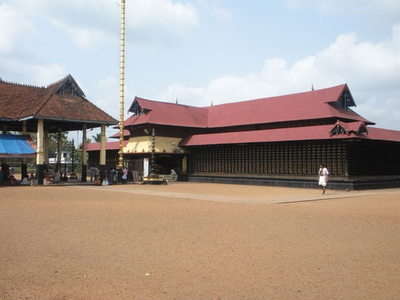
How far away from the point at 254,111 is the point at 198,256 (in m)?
28.8

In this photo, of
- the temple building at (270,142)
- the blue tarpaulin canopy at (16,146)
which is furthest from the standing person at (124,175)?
the blue tarpaulin canopy at (16,146)

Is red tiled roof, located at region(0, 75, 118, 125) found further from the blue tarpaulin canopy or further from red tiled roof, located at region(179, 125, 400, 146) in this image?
red tiled roof, located at region(179, 125, 400, 146)

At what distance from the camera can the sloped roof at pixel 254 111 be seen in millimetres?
30094

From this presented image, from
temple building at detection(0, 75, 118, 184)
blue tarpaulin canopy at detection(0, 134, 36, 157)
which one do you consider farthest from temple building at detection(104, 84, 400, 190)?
blue tarpaulin canopy at detection(0, 134, 36, 157)

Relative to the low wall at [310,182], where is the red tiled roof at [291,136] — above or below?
above

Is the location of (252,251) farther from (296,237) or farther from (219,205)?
(219,205)

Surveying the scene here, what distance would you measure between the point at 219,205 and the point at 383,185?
1611 centimetres

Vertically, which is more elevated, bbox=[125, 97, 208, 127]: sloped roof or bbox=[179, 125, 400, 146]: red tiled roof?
bbox=[125, 97, 208, 127]: sloped roof

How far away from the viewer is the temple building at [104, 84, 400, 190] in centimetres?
2412

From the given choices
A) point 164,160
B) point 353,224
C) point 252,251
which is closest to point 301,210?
point 353,224

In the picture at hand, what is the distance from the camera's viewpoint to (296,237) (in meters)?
8.14

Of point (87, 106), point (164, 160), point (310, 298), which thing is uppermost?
point (87, 106)

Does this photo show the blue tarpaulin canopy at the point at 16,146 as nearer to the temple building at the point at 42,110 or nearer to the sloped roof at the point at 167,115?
the temple building at the point at 42,110

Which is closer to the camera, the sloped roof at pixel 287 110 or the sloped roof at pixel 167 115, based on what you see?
the sloped roof at pixel 287 110
